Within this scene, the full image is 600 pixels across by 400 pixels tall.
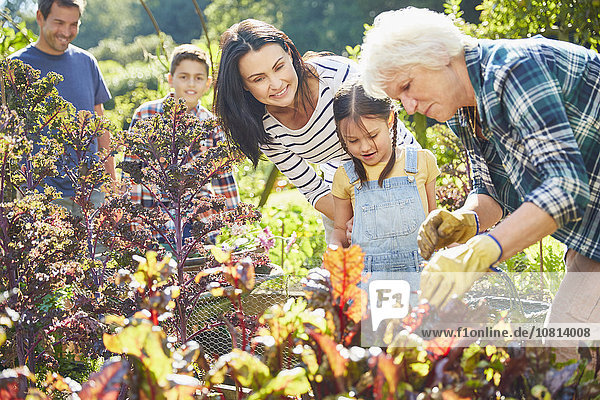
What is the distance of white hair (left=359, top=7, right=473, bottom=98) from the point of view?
1324 mm

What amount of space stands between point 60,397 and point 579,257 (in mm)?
1550

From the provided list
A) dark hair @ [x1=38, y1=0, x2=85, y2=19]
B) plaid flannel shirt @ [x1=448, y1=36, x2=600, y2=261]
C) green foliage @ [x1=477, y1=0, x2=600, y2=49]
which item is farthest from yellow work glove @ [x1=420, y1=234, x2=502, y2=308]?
green foliage @ [x1=477, y1=0, x2=600, y2=49]

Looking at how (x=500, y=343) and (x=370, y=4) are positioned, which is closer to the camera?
(x=500, y=343)

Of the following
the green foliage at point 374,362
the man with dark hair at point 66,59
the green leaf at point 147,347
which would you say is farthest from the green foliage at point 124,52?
the green leaf at point 147,347

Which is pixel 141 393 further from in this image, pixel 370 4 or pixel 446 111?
pixel 370 4

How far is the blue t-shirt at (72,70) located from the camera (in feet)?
10.4

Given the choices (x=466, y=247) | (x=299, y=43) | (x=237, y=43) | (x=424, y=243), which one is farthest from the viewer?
(x=299, y=43)

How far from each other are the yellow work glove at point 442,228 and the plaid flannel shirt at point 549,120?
0.58ft

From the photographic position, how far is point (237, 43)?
2.11 m

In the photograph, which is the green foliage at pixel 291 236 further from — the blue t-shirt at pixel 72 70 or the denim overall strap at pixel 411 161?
the denim overall strap at pixel 411 161

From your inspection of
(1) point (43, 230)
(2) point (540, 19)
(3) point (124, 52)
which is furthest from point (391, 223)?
(3) point (124, 52)

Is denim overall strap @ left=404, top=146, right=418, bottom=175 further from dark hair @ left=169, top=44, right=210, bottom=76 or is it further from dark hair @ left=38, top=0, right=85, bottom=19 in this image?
dark hair @ left=38, top=0, right=85, bottom=19

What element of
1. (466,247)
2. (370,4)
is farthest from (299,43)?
(466,247)

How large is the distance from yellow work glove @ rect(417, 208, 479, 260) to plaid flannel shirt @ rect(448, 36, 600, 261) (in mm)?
178
